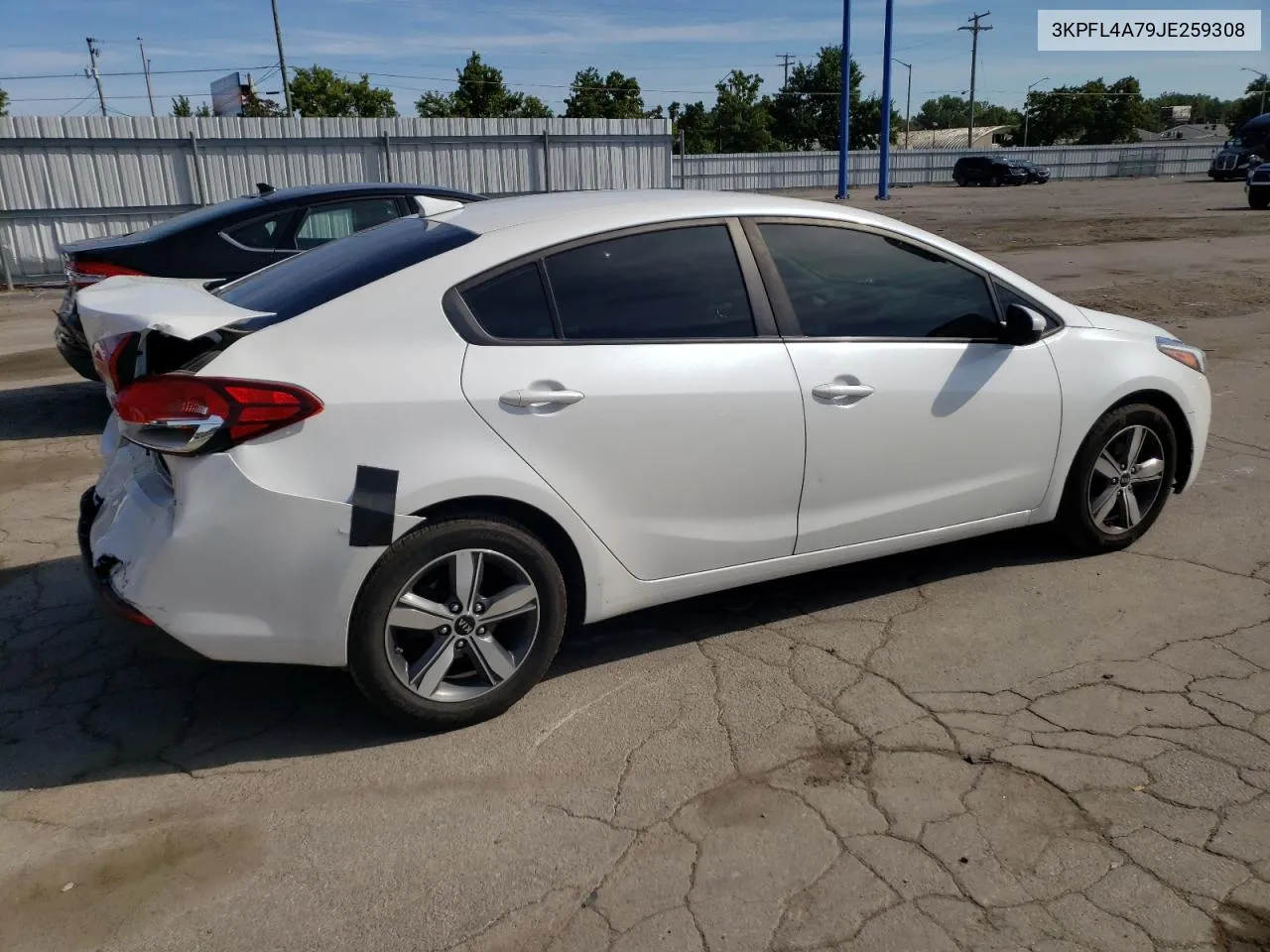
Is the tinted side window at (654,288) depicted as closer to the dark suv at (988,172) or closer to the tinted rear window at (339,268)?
the tinted rear window at (339,268)

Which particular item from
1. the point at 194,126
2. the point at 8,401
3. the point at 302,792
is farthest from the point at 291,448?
the point at 194,126

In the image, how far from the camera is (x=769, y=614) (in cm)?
434

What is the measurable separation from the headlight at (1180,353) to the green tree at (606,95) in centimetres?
6846

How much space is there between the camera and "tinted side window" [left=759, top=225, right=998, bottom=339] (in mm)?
3963

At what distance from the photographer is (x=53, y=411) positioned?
820 centimetres

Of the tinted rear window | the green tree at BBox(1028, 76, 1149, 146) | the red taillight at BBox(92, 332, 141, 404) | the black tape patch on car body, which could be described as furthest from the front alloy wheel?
the green tree at BBox(1028, 76, 1149, 146)

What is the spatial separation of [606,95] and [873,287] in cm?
7129

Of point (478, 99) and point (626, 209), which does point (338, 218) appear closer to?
point (626, 209)

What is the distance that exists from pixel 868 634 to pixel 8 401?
7571 mm

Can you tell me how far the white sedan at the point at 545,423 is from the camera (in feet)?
10.1

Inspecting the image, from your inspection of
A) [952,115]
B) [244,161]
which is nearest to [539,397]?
[244,161]

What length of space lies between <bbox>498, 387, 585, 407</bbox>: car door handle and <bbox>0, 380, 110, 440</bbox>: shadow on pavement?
5.38 meters

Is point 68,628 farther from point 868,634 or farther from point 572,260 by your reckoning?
point 868,634

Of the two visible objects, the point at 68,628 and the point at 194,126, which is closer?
the point at 68,628
